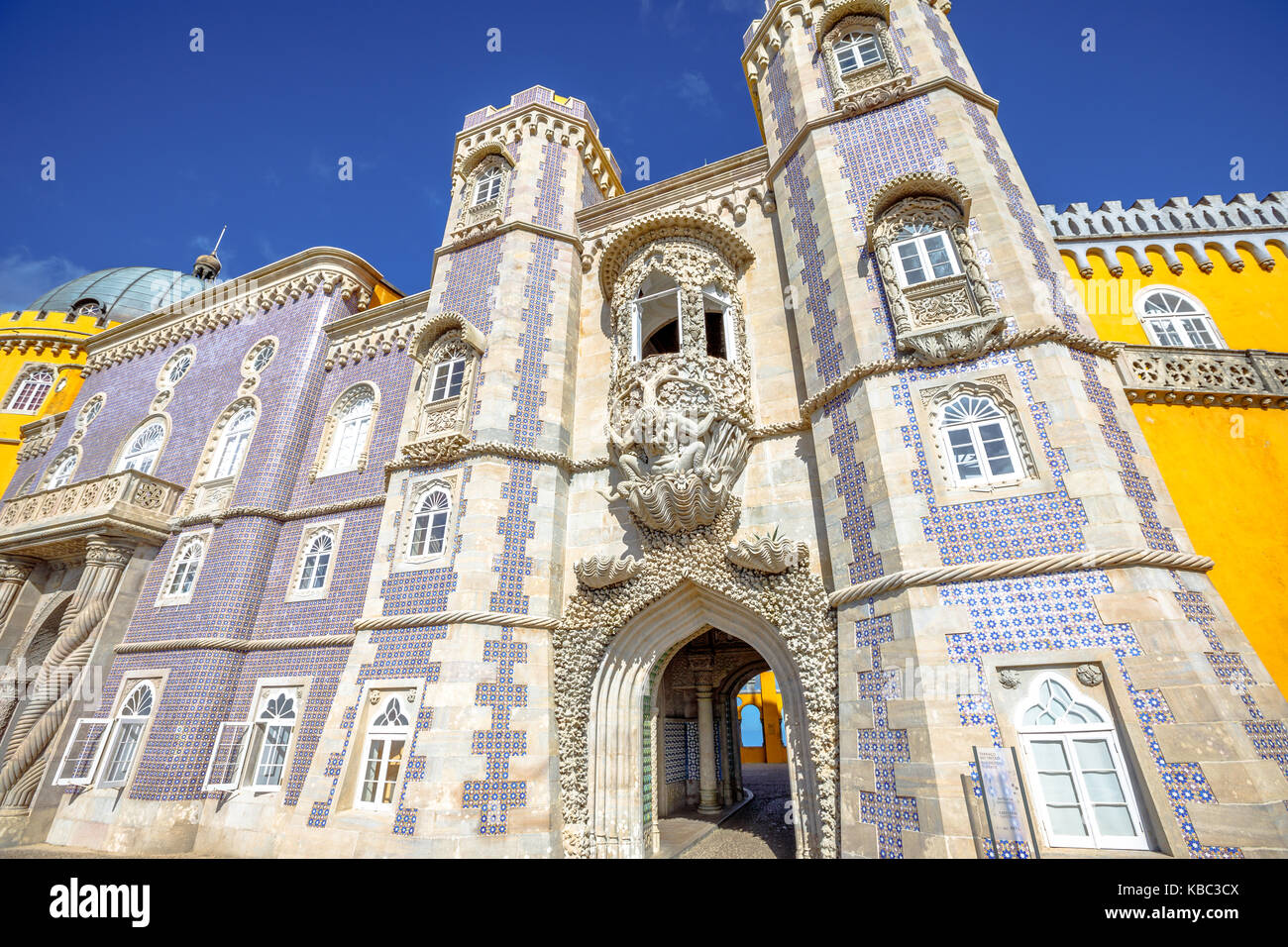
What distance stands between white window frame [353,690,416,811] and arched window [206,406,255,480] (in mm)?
9135

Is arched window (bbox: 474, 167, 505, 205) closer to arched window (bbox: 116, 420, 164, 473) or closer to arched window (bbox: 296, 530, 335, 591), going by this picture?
arched window (bbox: 296, 530, 335, 591)

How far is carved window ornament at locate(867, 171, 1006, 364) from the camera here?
27.7 ft

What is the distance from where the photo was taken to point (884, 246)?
9664 millimetres

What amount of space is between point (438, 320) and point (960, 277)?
10.2 meters

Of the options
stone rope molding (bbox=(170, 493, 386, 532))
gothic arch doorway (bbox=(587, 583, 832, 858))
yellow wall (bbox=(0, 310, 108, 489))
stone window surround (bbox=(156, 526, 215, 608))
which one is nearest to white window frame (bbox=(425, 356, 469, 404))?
stone rope molding (bbox=(170, 493, 386, 532))

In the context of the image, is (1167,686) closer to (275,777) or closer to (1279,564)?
(1279,564)

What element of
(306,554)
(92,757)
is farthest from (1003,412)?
(92,757)

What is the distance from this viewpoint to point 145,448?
17.3 m

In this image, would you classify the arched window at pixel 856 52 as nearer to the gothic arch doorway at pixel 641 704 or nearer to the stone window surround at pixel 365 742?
the gothic arch doorway at pixel 641 704

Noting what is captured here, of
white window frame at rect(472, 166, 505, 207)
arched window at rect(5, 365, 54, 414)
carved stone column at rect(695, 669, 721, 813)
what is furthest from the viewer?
arched window at rect(5, 365, 54, 414)

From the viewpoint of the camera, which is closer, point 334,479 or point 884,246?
point 884,246

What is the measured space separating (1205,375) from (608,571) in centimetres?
1044

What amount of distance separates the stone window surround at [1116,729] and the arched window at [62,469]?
2515cm
